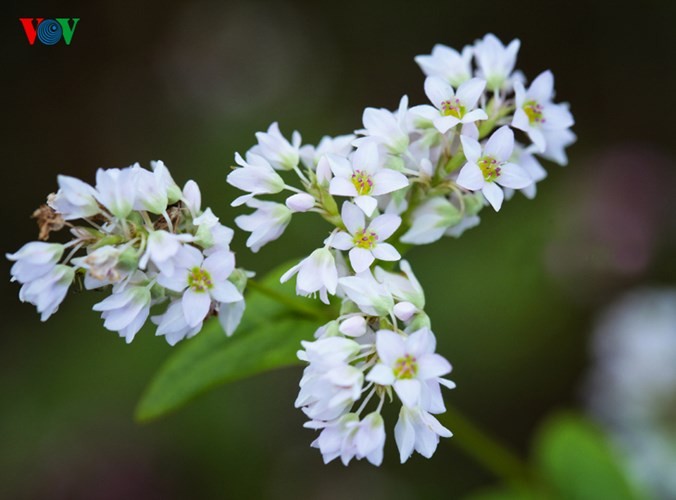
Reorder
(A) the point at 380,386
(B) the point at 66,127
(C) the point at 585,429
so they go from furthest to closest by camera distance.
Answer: (B) the point at 66,127 → (C) the point at 585,429 → (A) the point at 380,386

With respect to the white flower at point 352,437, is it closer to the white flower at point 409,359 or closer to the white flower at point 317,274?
the white flower at point 409,359

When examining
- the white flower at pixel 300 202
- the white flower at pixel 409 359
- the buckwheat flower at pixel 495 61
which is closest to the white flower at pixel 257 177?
the white flower at pixel 300 202

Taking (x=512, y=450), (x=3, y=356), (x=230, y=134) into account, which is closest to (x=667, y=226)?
(x=512, y=450)

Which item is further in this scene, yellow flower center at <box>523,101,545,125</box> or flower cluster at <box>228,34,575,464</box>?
yellow flower center at <box>523,101,545,125</box>

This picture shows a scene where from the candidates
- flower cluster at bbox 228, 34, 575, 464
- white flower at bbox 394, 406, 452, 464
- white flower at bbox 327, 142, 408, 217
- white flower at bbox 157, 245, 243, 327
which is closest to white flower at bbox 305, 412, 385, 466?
flower cluster at bbox 228, 34, 575, 464

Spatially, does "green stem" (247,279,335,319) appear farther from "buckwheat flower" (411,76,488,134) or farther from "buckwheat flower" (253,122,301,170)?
"buckwheat flower" (411,76,488,134)

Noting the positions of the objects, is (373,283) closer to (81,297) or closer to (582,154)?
(81,297)
